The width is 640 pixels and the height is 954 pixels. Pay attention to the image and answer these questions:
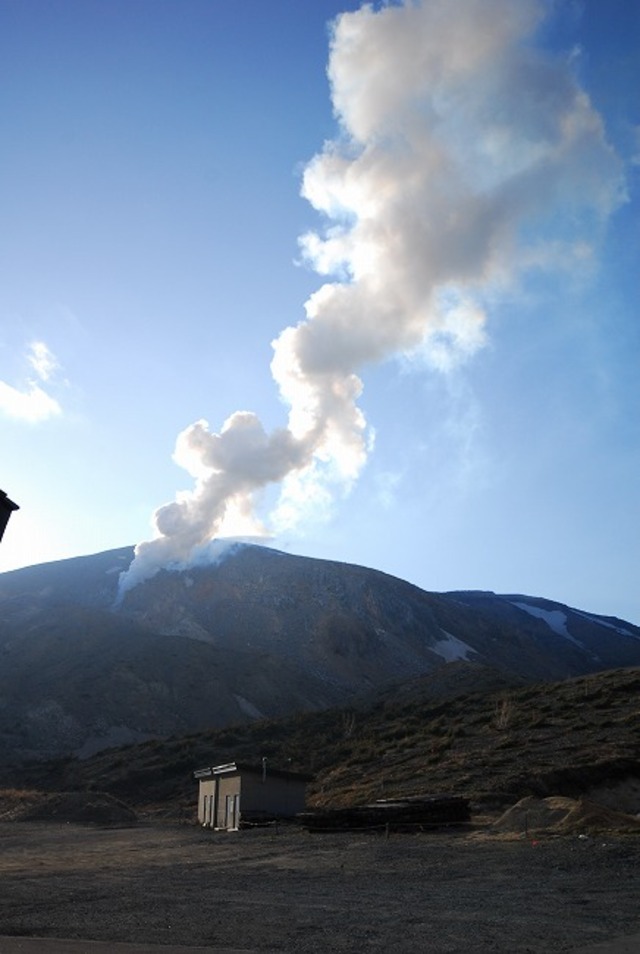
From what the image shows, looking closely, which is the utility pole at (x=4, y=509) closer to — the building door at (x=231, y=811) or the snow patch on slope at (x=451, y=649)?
the building door at (x=231, y=811)

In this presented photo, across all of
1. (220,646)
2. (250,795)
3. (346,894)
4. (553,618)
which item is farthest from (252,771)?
(553,618)

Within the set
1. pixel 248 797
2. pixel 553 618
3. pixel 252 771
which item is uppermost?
pixel 553 618

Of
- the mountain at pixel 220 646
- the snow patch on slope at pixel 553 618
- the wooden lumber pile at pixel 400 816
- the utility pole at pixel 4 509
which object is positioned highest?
the snow patch on slope at pixel 553 618

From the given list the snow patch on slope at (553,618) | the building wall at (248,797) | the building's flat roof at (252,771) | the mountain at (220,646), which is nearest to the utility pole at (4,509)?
the building's flat roof at (252,771)

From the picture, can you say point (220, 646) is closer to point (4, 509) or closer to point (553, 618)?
point (4, 509)

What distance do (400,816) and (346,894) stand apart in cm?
1196

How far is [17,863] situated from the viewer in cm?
2011

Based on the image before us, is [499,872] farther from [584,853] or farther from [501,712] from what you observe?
[501,712]

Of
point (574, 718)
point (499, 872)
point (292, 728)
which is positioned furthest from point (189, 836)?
point (292, 728)

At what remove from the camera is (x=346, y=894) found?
1252 centimetres

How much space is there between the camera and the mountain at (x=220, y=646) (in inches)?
2943

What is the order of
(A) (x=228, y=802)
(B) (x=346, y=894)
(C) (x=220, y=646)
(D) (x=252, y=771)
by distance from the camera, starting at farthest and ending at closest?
(C) (x=220, y=646)
(A) (x=228, y=802)
(D) (x=252, y=771)
(B) (x=346, y=894)

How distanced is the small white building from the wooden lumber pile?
6.20 meters

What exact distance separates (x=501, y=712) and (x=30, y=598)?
86.2 m
